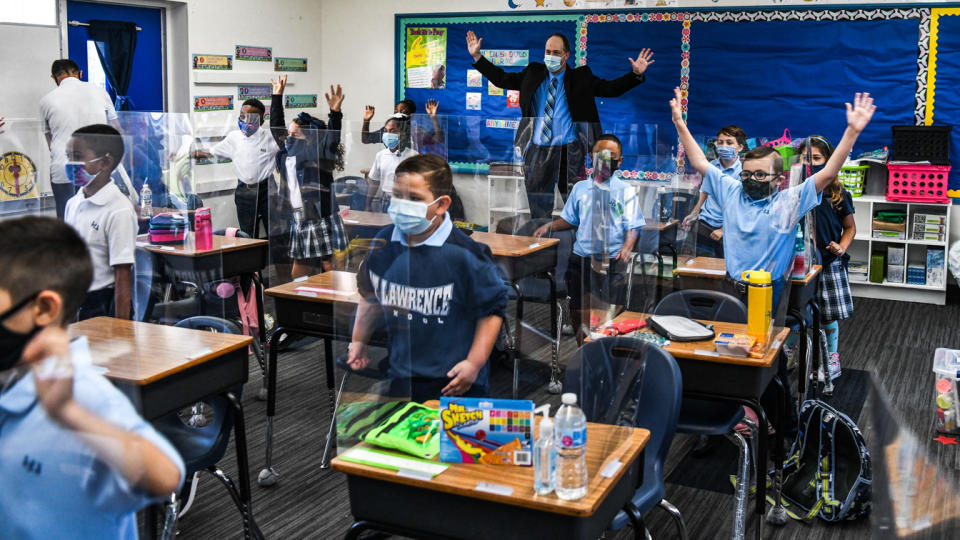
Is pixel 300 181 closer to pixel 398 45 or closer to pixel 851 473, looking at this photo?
pixel 851 473

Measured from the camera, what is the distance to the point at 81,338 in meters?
1.14

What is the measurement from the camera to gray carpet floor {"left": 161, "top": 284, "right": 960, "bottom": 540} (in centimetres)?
325

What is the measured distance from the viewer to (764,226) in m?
3.73

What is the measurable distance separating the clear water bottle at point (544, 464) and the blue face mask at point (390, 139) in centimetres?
315

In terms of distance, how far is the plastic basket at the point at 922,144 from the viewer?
281 inches

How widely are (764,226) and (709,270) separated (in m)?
0.61

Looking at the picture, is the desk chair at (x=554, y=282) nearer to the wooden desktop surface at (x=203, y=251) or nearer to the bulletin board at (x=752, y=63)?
the wooden desktop surface at (x=203, y=251)

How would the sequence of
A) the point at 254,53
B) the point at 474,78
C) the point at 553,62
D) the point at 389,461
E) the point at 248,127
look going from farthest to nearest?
1. the point at 474,78
2. the point at 254,53
3. the point at 553,62
4. the point at 248,127
5. the point at 389,461

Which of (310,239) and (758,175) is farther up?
(758,175)

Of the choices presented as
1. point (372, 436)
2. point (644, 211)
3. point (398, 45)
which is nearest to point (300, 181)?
point (644, 211)

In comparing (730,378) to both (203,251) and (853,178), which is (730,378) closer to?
(203,251)

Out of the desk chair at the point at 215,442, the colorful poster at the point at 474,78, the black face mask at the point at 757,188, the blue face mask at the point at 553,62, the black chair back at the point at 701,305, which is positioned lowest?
the desk chair at the point at 215,442

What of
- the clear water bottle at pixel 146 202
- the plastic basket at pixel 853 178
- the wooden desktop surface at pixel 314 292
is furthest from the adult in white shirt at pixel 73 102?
the plastic basket at pixel 853 178

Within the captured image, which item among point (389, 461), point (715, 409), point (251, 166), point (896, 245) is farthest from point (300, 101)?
point (389, 461)
